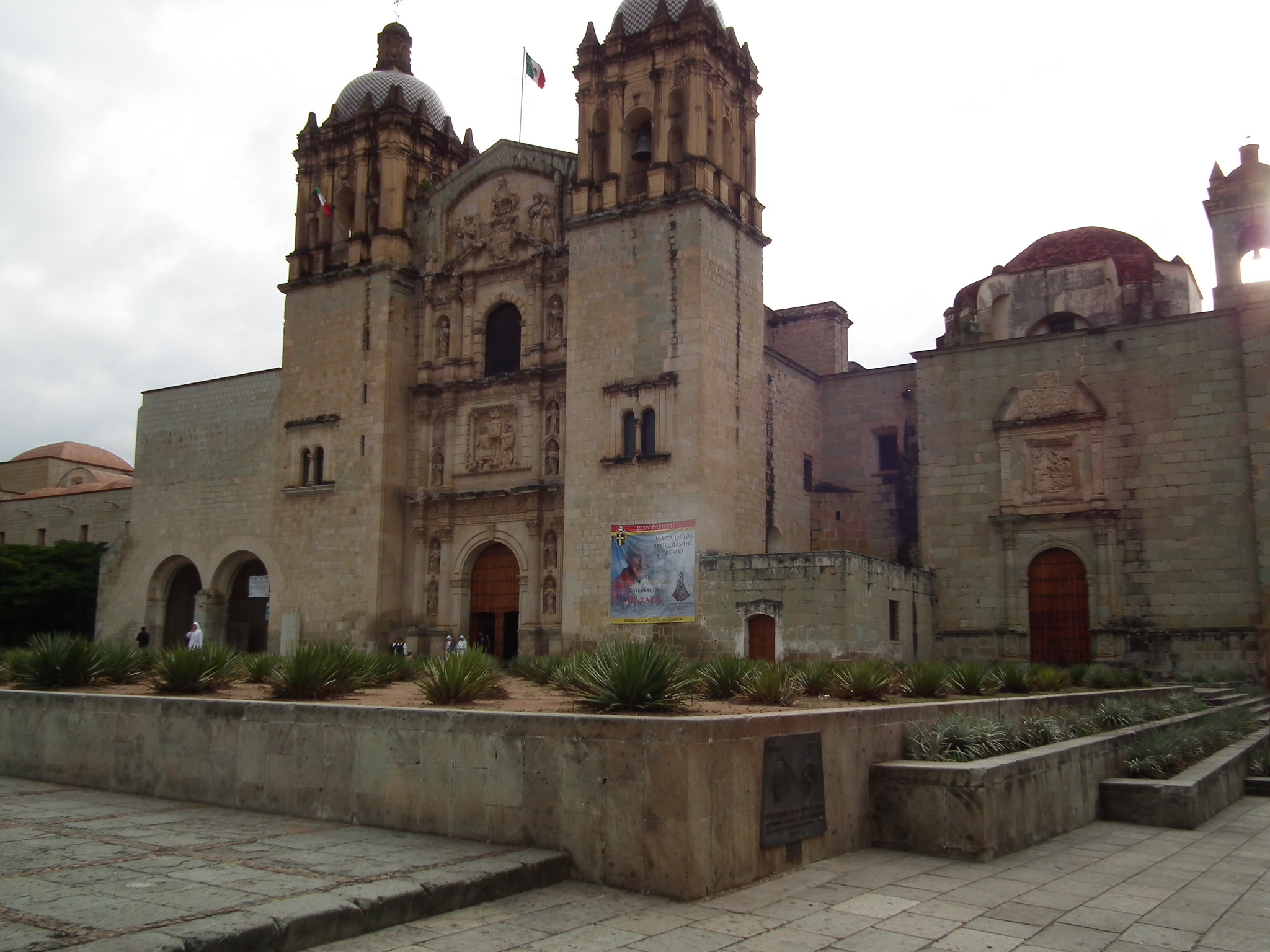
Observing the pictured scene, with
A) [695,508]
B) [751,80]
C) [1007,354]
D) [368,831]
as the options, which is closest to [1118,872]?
[368,831]

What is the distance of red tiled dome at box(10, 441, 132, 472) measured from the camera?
5025 cm

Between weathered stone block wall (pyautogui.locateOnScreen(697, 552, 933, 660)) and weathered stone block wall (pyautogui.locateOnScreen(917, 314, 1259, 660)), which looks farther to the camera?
weathered stone block wall (pyautogui.locateOnScreen(917, 314, 1259, 660))

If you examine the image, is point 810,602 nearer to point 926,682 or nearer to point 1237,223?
point 926,682

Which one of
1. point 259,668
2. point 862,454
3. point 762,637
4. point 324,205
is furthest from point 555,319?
point 259,668

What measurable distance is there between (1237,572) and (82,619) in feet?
108

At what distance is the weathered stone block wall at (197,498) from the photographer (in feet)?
101

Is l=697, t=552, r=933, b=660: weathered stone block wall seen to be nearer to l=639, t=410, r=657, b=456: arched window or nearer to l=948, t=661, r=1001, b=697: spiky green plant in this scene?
l=639, t=410, r=657, b=456: arched window

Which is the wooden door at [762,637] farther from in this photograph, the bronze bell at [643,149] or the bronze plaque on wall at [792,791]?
the bronze plaque on wall at [792,791]

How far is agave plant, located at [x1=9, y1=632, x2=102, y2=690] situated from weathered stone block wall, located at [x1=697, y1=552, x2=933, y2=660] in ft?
41.0

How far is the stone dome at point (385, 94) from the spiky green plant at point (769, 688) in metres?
25.1

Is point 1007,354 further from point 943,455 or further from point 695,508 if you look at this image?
point 695,508

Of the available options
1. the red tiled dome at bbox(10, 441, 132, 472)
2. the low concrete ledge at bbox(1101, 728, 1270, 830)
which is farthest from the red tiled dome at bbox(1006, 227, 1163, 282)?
the red tiled dome at bbox(10, 441, 132, 472)

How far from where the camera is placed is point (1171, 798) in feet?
35.0

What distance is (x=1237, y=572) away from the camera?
22.2 meters
